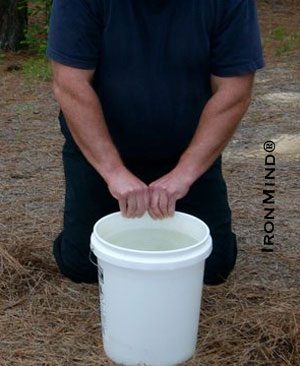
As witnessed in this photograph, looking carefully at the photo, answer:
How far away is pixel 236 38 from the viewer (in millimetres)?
2361

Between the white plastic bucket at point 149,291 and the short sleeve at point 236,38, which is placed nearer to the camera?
the white plastic bucket at point 149,291

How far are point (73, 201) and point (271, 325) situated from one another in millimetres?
857

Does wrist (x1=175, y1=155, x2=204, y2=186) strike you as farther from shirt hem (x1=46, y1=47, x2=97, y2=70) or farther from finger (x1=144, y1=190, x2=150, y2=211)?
shirt hem (x1=46, y1=47, x2=97, y2=70)

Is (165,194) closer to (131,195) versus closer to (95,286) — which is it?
(131,195)

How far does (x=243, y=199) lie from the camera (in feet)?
11.9

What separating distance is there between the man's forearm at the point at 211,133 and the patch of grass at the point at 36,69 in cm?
378

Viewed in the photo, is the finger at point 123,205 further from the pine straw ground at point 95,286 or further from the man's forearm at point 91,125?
the pine straw ground at point 95,286

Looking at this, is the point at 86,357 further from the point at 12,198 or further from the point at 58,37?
the point at 12,198

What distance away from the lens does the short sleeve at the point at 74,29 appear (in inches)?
91.2

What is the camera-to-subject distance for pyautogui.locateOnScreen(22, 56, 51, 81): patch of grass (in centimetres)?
604

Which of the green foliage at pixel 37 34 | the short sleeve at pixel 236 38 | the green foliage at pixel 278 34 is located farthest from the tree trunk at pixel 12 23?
the short sleeve at pixel 236 38

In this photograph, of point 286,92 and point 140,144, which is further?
point 286,92

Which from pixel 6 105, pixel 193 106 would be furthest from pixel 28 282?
pixel 6 105

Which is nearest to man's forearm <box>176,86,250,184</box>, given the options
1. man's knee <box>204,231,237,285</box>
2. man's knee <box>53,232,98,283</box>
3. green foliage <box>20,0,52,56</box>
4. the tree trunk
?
man's knee <box>204,231,237,285</box>
